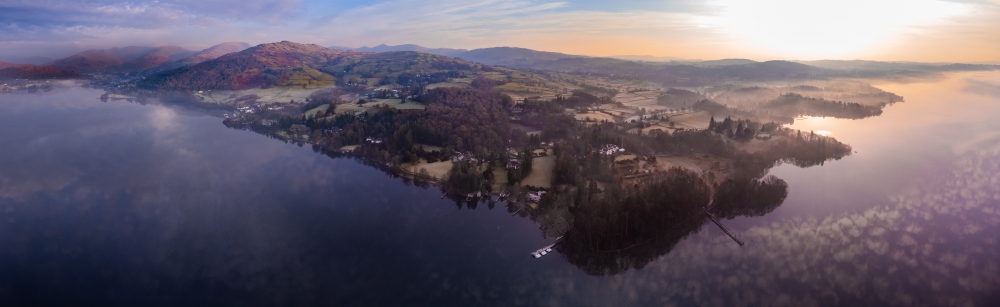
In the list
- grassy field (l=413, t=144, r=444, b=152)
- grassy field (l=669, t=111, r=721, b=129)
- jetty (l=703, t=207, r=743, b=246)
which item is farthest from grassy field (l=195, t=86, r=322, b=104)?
jetty (l=703, t=207, r=743, b=246)

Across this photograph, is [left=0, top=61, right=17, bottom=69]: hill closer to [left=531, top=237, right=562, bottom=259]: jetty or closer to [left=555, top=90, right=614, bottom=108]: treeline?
[left=555, top=90, right=614, bottom=108]: treeline

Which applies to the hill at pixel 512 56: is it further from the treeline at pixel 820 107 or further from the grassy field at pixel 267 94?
the treeline at pixel 820 107

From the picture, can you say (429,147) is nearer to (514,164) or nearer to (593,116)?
(514,164)

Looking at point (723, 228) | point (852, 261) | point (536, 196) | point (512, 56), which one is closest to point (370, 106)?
point (536, 196)

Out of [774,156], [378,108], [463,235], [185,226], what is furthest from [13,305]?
[774,156]

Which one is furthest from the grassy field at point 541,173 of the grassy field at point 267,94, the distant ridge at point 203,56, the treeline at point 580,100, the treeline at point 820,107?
the distant ridge at point 203,56
